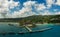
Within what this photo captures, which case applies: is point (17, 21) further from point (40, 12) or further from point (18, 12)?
point (40, 12)

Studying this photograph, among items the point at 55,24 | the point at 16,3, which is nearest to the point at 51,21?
the point at 55,24

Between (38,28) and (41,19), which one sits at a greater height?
(41,19)

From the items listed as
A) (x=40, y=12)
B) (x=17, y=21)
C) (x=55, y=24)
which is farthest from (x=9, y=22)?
(x=55, y=24)

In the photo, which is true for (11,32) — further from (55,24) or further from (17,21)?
(55,24)

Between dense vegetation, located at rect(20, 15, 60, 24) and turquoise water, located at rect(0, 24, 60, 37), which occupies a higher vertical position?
dense vegetation, located at rect(20, 15, 60, 24)

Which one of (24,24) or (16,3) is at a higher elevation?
(16,3)

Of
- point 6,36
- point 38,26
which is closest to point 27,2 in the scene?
point 38,26

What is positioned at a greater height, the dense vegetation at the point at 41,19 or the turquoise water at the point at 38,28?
the dense vegetation at the point at 41,19

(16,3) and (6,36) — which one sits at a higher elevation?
(16,3)

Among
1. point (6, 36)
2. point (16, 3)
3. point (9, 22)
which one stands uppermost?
point (16, 3)
